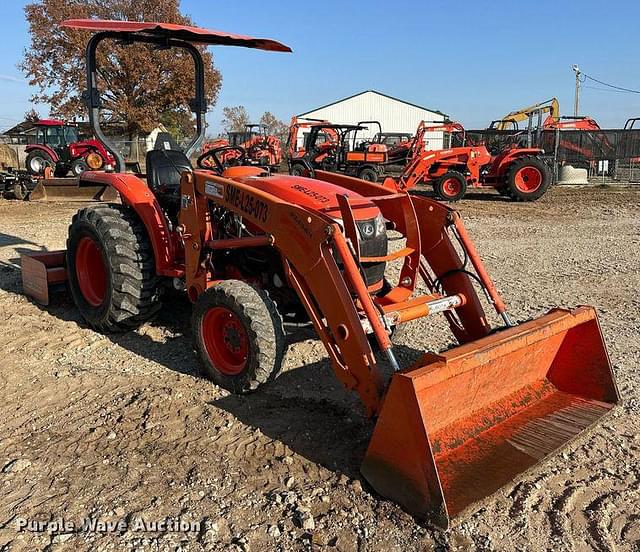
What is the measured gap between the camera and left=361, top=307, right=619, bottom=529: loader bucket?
8.79ft

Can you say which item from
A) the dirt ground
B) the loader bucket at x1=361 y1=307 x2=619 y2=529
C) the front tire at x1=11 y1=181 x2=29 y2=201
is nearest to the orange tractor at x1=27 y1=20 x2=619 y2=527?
the loader bucket at x1=361 y1=307 x2=619 y2=529

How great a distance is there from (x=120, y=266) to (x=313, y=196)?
1692mm

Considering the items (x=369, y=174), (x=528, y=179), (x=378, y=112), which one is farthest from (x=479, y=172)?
(x=378, y=112)

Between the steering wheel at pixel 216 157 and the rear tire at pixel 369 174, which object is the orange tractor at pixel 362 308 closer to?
the steering wheel at pixel 216 157

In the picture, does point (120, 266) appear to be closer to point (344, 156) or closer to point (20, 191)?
point (20, 191)

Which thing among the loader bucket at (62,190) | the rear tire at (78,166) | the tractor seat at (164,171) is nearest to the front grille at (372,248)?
the tractor seat at (164,171)

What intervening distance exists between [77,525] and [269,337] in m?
1.42

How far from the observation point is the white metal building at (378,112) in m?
48.8

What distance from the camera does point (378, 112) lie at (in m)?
49.3

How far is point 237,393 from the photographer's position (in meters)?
3.80

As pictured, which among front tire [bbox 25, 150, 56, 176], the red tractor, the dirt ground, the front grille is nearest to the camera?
the dirt ground

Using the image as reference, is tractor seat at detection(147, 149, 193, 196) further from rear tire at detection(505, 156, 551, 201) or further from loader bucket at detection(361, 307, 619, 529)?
rear tire at detection(505, 156, 551, 201)

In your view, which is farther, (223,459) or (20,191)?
(20,191)

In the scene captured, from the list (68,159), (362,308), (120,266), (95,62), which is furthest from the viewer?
(68,159)
